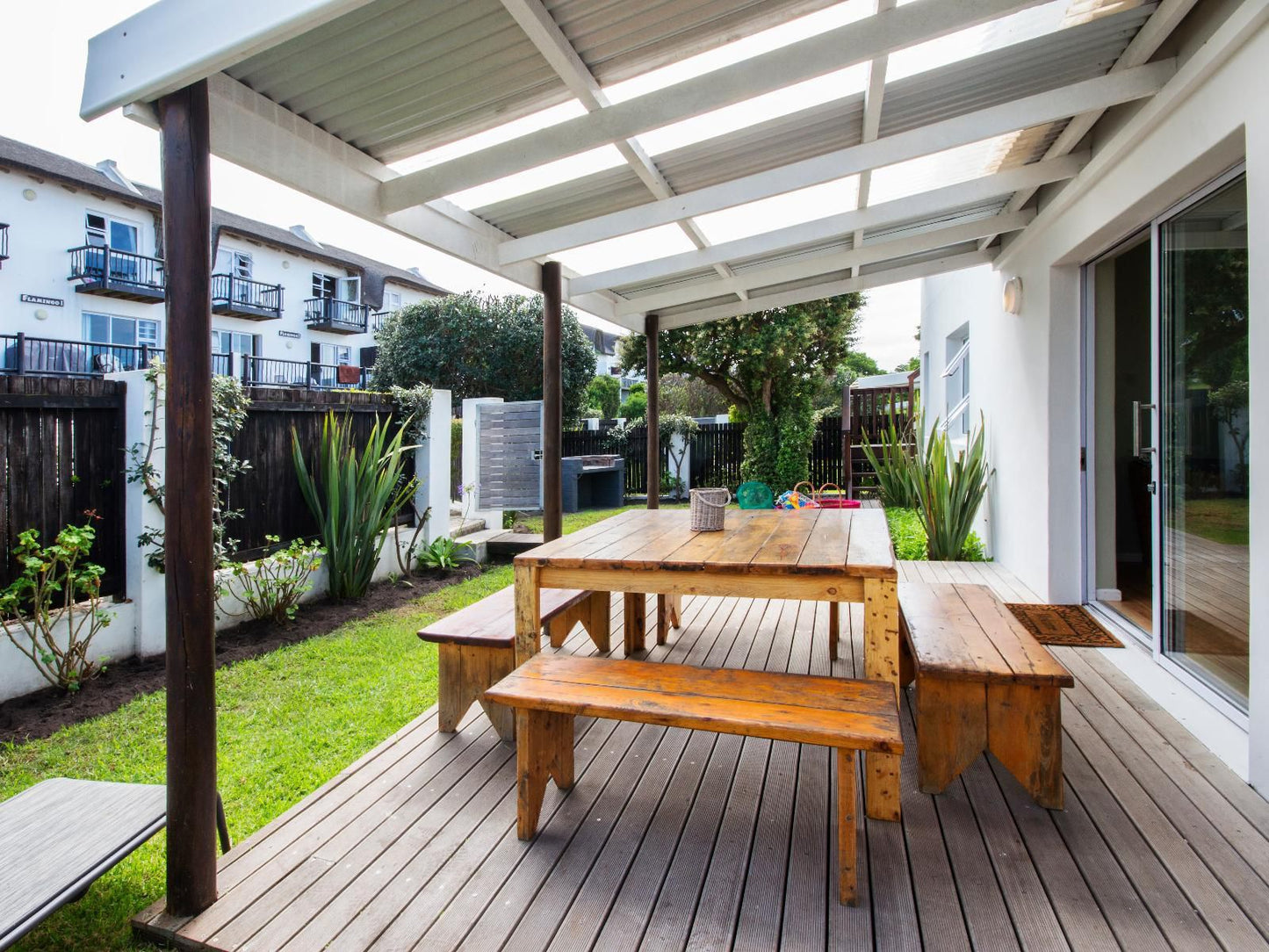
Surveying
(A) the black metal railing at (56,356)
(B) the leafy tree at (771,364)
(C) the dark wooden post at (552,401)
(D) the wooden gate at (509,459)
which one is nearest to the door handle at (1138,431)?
(C) the dark wooden post at (552,401)

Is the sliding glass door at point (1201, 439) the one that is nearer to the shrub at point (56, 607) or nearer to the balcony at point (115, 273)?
the shrub at point (56, 607)

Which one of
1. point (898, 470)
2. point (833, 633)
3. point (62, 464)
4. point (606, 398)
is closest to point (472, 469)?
point (898, 470)

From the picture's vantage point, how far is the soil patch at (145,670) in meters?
3.10

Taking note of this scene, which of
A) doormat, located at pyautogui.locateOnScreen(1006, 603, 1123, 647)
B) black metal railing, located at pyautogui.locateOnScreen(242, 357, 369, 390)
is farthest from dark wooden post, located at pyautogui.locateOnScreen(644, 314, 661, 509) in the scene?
black metal railing, located at pyautogui.locateOnScreen(242, 357, 369, 390)

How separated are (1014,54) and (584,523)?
270 inches

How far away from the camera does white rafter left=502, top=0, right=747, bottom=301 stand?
2.12 m

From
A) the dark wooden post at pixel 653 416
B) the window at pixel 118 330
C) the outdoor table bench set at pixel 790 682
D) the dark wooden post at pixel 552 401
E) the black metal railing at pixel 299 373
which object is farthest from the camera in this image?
the black metal railing at pixel 299 373

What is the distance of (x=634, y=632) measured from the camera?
3.64m

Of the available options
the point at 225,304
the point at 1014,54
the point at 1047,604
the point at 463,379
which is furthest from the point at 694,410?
the point at 1014,54

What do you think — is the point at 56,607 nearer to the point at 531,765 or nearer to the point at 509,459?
the point at 531,765

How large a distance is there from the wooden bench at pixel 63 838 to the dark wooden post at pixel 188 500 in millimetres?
122

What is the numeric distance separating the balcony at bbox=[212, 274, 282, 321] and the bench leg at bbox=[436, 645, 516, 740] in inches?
759

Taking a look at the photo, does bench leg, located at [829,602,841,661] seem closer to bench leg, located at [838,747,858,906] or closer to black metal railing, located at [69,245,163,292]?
bench leg, located at [838,747,858,906]

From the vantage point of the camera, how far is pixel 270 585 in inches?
182
